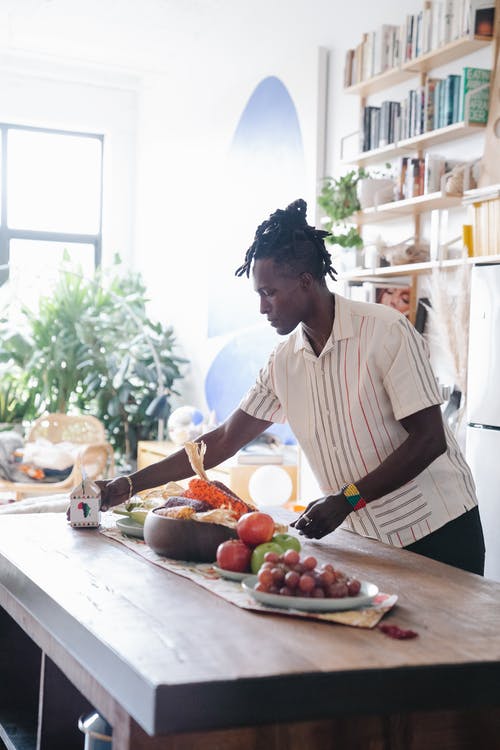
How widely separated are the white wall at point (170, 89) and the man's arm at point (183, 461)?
289 cm

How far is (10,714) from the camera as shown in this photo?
2537 millimetres

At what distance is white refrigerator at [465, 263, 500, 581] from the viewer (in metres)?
3.54

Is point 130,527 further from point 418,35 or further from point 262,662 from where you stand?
point 418,35

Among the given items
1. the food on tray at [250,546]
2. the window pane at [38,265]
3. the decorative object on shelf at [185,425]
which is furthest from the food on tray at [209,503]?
the window pane at [38,265]

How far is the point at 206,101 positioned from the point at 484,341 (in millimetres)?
3964

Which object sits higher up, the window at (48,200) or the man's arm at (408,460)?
the window at (48,200)

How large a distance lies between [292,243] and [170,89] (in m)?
5.52

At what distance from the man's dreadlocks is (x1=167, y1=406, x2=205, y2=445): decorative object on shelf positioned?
3971mm

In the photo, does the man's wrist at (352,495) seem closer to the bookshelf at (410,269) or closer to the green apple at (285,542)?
the green apple at (285,542)

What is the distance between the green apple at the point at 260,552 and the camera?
1.89m

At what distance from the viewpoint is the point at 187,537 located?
2037mm

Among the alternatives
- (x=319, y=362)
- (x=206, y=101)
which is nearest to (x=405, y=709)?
(x=319, y=362)

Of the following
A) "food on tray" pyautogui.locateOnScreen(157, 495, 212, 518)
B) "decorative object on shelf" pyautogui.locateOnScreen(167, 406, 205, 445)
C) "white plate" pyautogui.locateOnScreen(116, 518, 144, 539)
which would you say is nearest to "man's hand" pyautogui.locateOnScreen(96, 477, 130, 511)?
"white plate" pyautogui.locateOnScreen(116, 518, 144, 539)

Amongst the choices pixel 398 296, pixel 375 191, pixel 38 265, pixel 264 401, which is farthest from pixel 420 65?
pixel 38 265
